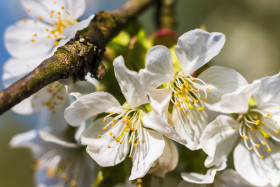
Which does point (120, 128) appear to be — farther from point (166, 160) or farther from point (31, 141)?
point (31, 141)

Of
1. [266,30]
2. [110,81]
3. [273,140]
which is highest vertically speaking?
[110,81]

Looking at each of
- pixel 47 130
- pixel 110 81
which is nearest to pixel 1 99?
pixel 110 81

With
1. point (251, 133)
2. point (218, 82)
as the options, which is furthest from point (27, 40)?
point (251, 133)

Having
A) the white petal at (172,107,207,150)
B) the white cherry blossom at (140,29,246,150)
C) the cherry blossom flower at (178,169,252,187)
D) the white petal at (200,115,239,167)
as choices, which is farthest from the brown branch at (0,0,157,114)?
the cherry blossom flower at (178,169,252,187)

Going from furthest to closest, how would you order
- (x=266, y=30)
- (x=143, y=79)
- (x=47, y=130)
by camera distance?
(x=266, y=30) → (x=47, y=130) → (x=143, y=79)

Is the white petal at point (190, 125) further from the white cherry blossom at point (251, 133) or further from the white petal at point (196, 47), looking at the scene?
the white petal at point (196, 47)

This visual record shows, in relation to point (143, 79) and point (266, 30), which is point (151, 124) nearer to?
point (143, 79)

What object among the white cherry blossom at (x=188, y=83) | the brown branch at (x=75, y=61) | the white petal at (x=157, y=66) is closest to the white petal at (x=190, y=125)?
the white cherry blossom at (x=188, y=83)
